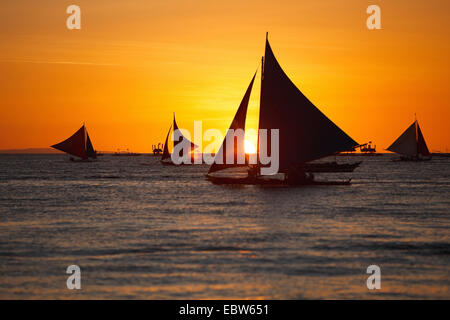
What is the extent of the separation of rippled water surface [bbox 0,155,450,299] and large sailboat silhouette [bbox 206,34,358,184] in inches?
354

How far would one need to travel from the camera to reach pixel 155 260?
24688mm

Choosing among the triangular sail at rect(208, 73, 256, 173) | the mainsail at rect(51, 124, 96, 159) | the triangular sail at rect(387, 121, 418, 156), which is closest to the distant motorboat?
the triangular sail at rect(387, 121, 418, 156)

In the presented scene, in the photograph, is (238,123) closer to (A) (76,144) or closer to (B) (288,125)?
(B) (288,125)

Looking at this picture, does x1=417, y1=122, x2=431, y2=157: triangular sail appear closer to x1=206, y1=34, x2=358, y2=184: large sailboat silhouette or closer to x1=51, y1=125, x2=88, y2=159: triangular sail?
x1=51, y1=125, x2=88, y2=159: triangular sail

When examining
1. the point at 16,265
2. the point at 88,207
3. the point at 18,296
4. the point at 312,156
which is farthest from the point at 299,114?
the point at 18,296

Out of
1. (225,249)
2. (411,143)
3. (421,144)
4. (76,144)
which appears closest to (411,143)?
Answer: (411,143)

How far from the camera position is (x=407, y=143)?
17175 cm

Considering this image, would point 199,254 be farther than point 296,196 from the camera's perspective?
No

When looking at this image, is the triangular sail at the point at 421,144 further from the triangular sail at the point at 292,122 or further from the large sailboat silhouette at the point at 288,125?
the large sailboat silhouette at the point at 288,125

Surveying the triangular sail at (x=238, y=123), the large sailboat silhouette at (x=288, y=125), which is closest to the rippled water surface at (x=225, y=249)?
the triangular sail at (x=238, y=123)

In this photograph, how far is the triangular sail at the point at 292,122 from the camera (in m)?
58.5

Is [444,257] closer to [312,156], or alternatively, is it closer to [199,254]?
[199,254]

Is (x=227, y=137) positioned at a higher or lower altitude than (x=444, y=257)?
higher
